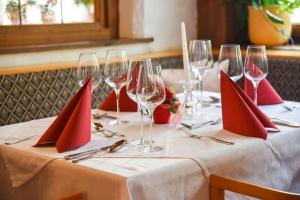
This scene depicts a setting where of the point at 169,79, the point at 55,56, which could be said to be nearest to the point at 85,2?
the point at 55,56

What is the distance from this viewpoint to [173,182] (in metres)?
1.58

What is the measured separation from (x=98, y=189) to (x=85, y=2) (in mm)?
2059

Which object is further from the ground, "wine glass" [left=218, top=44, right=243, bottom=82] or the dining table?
"wine glass" [left=218, top=44, right=243, bottom=82]

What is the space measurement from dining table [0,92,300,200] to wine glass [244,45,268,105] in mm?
235

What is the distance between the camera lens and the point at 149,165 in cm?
157

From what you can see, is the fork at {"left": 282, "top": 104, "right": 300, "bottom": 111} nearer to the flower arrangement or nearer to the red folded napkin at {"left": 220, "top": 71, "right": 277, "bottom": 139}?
the red folded napkin at {"left": 220, "top": 71, "right": 277, "bottom": 139}

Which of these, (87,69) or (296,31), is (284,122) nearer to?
(87,69)

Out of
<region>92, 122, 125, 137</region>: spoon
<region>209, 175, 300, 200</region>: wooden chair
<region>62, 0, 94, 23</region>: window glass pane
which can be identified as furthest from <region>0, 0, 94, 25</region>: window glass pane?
<region>209, 175, 300, 200</region>: wooden chair

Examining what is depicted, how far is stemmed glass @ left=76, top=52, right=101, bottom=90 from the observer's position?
6.63 feet

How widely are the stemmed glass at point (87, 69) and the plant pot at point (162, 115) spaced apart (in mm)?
253

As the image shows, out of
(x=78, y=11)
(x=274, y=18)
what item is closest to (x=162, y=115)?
(x=78, y=11)

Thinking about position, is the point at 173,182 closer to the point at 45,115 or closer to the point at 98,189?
the point at 98,189

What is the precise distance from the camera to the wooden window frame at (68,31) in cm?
301

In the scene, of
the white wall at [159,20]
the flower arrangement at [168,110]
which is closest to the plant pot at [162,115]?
the flower arrangement at [168,110]
